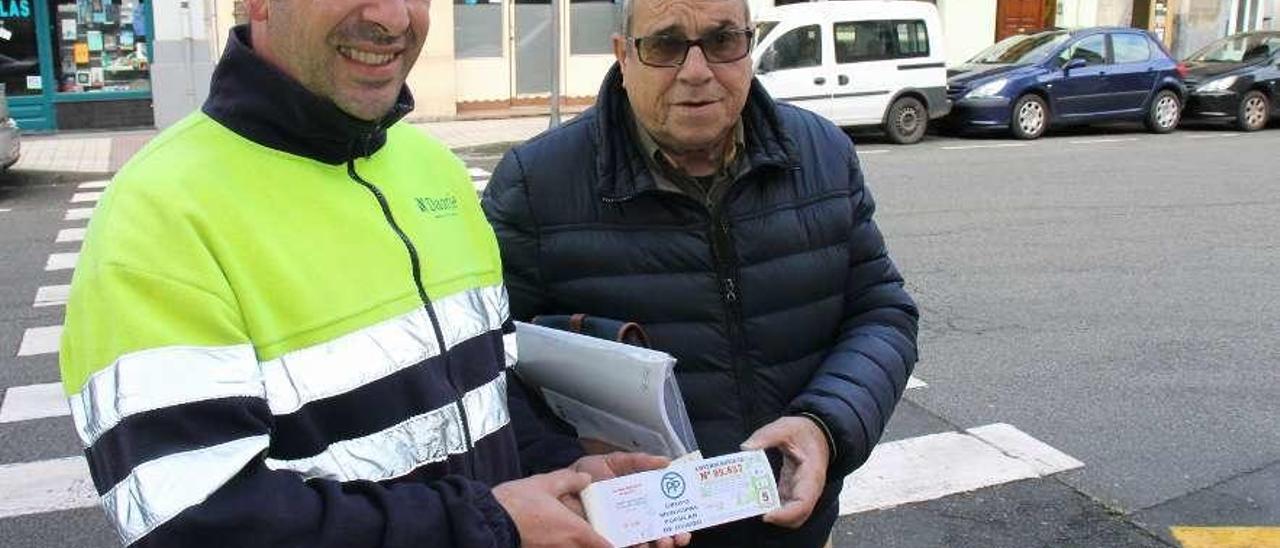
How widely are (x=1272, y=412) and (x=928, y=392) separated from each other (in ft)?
5.03

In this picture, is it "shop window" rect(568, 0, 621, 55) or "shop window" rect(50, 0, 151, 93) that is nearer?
"shop window" rect(50, 0, 151, 93)

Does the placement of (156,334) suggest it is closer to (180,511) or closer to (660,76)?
(180,511)

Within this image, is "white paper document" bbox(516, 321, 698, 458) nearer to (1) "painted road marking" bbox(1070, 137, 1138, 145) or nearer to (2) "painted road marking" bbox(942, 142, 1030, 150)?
(2) "painted road marking" bbox(942, 142, 1030, 150)

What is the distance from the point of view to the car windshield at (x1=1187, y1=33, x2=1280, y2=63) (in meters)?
19.2

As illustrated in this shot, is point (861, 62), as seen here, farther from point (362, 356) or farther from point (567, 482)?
point (362, 356)

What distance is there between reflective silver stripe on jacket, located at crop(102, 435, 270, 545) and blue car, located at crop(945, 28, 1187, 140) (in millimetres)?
16348

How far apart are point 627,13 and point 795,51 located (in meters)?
13.9

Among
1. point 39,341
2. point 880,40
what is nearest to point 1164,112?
point 880,40

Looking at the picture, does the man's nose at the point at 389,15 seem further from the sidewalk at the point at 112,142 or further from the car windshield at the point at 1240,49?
the car windshield at the point at 1240,49

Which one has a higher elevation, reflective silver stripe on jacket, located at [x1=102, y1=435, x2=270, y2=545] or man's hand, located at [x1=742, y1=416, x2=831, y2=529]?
reflective silver stripe on jacket, located at [x1=102, y1=435, x2=270, y2=545]

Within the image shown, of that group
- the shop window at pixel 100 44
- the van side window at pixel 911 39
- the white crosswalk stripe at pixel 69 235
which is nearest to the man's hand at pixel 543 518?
the white crosswalk stripe at pixel 69 235

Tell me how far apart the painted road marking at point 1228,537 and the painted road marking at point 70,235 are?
8624mm

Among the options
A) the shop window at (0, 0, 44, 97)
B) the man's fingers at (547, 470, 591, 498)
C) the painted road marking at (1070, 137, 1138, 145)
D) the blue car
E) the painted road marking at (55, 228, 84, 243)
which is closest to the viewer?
the man's fingers at (547, 470, 591, 498)

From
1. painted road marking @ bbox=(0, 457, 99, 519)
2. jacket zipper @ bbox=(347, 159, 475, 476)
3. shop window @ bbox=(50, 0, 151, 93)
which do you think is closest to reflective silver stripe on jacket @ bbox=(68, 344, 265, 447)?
jacket zipper @ bbox=(347, 159, 475, 476)
